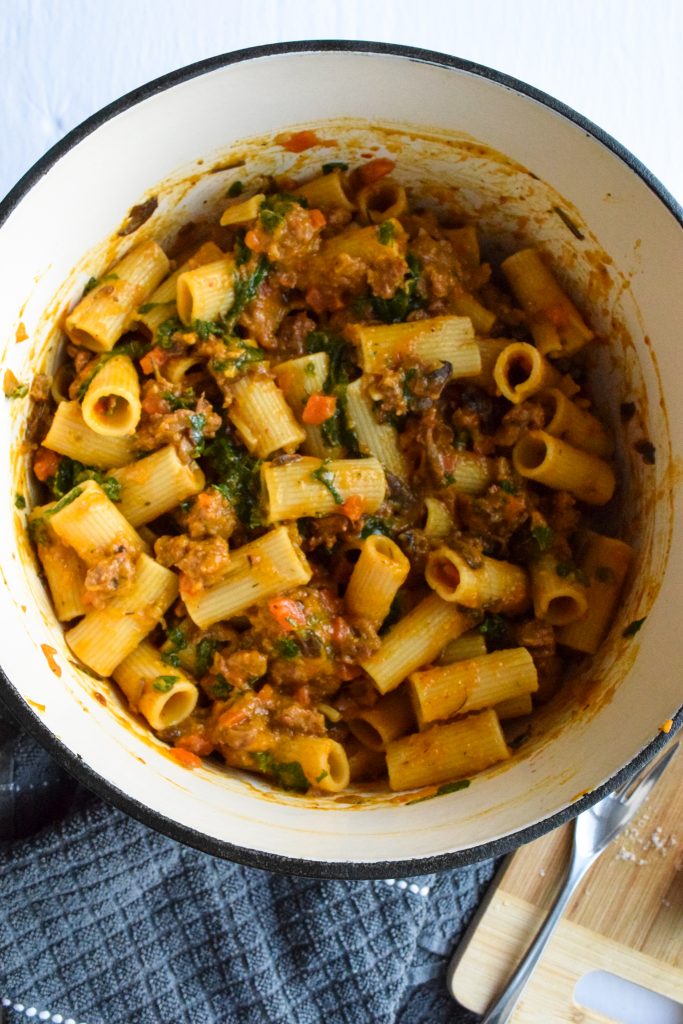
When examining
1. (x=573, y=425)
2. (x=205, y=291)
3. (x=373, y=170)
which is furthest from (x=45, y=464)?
(x=573, y=425)

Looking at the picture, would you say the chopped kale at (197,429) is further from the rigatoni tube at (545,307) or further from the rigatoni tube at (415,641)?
the rigatoni tube at (545,307)

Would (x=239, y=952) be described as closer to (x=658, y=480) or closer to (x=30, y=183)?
(x=658, y=480)

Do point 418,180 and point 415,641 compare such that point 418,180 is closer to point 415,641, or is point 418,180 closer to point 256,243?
point 256,243

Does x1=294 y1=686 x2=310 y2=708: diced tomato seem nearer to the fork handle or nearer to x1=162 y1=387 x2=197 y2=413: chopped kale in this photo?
x1=162 y1=387 x2=197 y2=413: chopped kale

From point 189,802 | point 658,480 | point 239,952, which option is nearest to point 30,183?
point 189,802

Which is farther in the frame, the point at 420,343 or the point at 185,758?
the point at 420,343

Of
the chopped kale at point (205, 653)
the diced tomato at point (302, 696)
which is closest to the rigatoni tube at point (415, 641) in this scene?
the diced tomato at point (302, 696)
